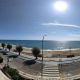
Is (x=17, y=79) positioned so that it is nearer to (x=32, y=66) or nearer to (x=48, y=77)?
(x=48, y=77)

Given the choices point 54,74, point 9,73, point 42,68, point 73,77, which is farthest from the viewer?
point 42,68

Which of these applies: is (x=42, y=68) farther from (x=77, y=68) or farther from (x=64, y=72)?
(x=77, y=68)

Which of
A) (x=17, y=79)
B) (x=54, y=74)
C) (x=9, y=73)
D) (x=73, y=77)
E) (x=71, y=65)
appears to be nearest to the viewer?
(x=17, y=79)

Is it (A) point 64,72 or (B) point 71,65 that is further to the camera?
(B) point 71,65

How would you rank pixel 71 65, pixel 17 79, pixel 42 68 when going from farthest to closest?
pixel 71 65, pixel 42 68, pixel 17 79

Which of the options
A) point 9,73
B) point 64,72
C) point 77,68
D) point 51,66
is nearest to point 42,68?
point 51,66

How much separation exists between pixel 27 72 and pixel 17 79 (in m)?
5.79

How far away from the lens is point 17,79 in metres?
21.9

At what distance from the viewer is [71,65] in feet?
105

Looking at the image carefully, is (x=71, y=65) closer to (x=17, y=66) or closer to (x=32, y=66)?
(x=32, y=66)

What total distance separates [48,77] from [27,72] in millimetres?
3659

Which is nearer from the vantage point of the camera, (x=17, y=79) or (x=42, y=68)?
(x=17, y=79)

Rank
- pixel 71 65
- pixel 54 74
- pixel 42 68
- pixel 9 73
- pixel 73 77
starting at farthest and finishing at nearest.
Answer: pixel 71 65, pixel 42 68, pixel 54 74, pixel 73 77, pixel 9 73

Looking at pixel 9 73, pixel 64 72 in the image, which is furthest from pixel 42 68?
pixel 9 73
